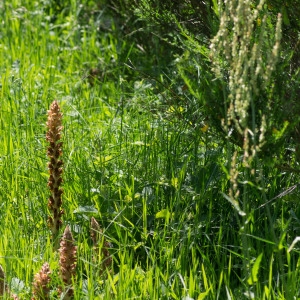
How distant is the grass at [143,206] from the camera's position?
2730mm

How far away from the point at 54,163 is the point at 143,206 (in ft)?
1.69

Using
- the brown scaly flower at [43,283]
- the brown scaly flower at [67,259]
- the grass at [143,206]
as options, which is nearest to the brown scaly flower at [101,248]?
the grass at [143,206]

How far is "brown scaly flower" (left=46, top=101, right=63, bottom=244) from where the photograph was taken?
2.84 m

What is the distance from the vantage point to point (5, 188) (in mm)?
3516

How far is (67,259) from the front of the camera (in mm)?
2498

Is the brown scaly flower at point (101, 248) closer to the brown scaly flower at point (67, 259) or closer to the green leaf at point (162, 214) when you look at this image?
the brown scaly flower at point (67, 259)

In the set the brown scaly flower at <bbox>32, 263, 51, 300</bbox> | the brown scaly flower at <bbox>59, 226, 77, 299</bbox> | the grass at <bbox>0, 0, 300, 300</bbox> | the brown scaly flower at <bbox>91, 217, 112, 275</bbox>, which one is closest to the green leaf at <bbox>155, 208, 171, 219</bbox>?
the grass at <bbox>0, 0, 300, 300</bbox>

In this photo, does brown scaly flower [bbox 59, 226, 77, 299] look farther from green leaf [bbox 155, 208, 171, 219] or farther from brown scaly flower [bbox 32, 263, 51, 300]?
green leaf [bbox 155, 208, 171, 219]

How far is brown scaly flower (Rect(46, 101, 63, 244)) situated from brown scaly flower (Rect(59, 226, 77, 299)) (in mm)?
415

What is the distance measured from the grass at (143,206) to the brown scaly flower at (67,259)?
58 mm

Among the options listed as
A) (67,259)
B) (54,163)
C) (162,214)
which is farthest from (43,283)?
(162,214)

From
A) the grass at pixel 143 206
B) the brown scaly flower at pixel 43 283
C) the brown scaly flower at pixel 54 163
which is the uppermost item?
the brown scaly flower at pixel 54 163

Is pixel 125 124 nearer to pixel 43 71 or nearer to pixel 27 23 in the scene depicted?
pixel 43 71

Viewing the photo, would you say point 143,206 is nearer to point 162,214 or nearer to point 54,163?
point 162,214
